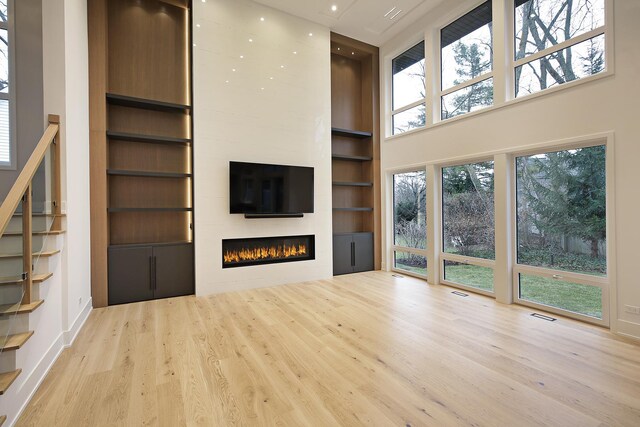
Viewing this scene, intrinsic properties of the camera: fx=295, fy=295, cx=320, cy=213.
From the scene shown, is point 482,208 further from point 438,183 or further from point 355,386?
point 355,386

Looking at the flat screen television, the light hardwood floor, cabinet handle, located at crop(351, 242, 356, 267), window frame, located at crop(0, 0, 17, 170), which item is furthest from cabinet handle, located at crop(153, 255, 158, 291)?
cabinet handle, located at crop(351, 242, 356, 267)

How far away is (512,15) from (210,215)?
510cm

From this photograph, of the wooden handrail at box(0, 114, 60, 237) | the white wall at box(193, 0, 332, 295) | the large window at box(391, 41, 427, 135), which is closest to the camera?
the wooden handrail at box(0, 114, 60, 237)

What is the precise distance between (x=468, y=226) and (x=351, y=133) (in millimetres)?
2871

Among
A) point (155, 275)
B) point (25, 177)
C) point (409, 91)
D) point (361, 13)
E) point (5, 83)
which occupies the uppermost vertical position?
point (361, 13)

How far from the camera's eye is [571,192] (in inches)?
137

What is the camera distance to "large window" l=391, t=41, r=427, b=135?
17.6ft

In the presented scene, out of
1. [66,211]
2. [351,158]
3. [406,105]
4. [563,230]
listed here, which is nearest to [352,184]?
[351,158]

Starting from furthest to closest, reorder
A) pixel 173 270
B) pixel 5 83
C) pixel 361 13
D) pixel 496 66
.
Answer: pixel 361 13
pixel 173 270
pixel 496 66
pixel 5 83

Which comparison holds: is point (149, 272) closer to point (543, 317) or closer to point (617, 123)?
point (543, 317)

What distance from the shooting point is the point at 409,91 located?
5633 mm

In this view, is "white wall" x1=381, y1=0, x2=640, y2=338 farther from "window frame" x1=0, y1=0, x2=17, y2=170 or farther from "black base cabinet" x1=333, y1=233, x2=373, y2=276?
"window frame" x1=0, y1=0, x2=17, y2=170

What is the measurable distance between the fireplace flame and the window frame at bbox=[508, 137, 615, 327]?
3292 millimetres

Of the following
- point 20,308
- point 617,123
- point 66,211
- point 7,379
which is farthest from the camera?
point 617,123
